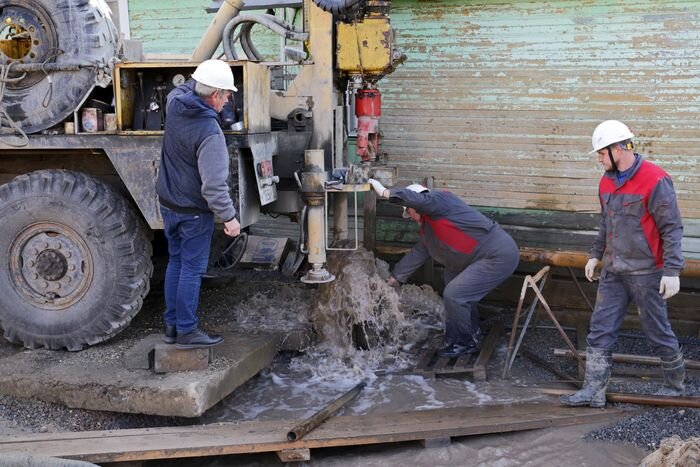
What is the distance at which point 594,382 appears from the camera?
4.64 m

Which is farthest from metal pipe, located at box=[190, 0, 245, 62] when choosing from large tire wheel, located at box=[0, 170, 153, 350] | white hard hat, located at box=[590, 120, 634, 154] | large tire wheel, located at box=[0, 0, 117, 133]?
white hard hat, located at box=[590, 120, 634, 154]

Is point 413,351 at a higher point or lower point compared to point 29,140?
lower

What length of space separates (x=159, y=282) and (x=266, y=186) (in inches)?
72.9

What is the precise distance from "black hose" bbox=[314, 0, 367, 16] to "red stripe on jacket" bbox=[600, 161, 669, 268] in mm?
2202

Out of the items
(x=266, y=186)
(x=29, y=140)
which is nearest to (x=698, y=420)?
(x=266, y=186)

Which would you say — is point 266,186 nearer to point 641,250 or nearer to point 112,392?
point 112,392

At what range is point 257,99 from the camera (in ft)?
15.9

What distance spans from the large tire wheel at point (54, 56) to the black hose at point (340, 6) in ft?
4.97

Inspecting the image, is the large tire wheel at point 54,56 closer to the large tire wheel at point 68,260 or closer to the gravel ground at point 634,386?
the large tire wheel at point 68,260

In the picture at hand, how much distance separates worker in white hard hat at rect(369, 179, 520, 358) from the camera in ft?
18.7

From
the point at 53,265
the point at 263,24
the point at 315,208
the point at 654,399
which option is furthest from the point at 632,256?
the point at 53,265

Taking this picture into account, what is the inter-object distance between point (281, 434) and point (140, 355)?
1168mm

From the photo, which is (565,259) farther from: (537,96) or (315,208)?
(315,208)

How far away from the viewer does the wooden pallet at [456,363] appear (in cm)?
534
